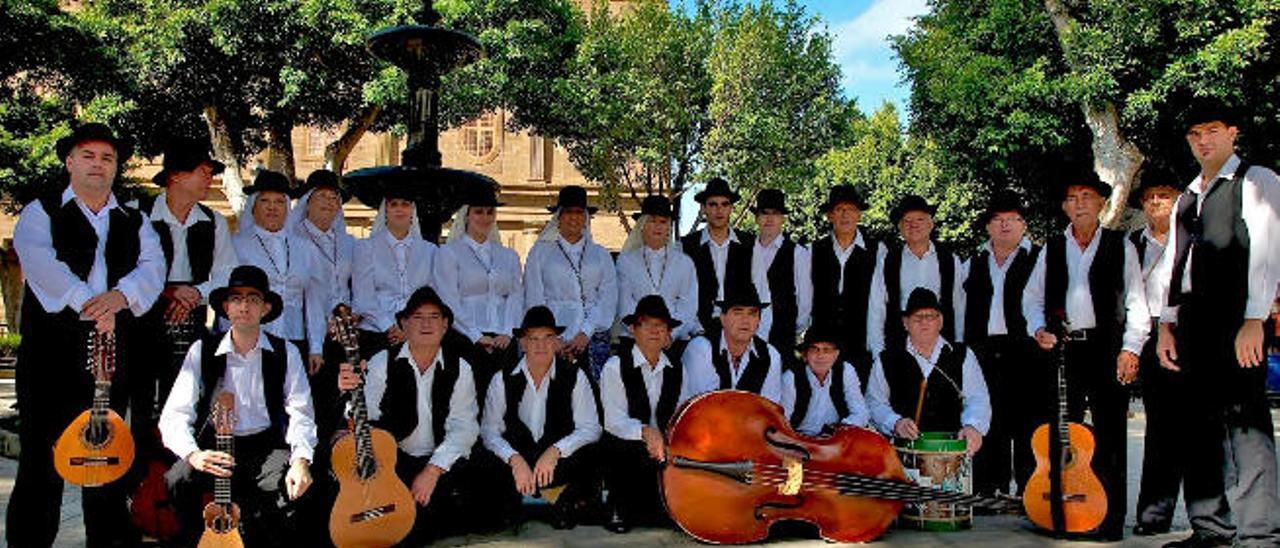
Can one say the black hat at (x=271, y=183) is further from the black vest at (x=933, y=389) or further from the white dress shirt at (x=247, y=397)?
the black vest at (x=933, y=389)

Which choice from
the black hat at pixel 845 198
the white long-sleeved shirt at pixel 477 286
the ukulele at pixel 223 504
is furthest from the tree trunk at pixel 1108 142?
the ukulele at pixel 223 504

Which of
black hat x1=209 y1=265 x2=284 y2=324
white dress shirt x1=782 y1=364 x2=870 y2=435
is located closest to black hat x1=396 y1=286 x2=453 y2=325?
black hat x1=209 y1=265 x2=284 y2=324

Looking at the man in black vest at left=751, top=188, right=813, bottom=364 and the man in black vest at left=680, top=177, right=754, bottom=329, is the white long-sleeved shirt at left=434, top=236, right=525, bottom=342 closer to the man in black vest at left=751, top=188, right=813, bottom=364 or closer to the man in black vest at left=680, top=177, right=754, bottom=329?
the man in black vest at left=680, top=177, right=754, bottom=329

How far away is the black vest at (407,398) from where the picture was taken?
5.30 meters

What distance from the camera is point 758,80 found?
2033cm

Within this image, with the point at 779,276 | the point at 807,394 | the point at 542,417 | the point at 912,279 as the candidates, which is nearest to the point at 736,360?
the point at 807,394

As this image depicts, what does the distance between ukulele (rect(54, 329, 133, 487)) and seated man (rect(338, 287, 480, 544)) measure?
48.2 inches

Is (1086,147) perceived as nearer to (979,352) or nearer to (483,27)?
(483,27)

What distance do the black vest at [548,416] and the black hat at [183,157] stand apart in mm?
1982

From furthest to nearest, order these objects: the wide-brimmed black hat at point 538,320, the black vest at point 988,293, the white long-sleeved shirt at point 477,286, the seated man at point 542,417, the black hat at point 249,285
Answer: the white long-sleeved shirt at point 477,286 → the black vest at point 988,293 → the wide-brimmed black hat at point 538,320 → the seated man at point 542,417 → the black hat at point 249,285

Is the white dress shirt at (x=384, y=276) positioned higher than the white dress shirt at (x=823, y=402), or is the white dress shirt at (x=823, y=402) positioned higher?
the white dress shirt at (x=384, y=276)

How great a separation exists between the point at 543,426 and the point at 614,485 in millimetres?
515

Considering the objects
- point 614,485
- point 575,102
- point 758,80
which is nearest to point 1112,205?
point 758,80

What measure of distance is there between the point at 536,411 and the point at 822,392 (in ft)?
5.69
